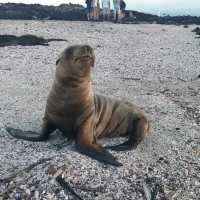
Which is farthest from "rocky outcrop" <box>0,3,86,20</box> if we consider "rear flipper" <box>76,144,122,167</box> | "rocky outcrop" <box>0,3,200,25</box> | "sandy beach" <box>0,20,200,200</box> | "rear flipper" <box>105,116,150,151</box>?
"rear flipper" <box>76,144,122,167</box>

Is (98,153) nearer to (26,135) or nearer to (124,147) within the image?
(124,147)

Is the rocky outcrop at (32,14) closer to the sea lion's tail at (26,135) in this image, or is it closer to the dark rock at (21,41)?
the dark rock at (21,41)

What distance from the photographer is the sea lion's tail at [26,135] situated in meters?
5.73

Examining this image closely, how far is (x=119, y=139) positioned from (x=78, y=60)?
1302mm

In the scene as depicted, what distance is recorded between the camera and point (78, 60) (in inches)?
208

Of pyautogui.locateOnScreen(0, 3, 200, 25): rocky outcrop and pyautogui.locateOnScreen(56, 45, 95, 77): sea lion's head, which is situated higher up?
pyautogui.locateOnScreen(56, 45, 95, 77): sea lion's head

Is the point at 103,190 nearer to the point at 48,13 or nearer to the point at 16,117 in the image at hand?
the point at 16,117

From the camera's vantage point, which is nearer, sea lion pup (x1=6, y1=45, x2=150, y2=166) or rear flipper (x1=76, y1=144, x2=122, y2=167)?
rear flipper (x1=76, y1=144, x2=122, y2=167)

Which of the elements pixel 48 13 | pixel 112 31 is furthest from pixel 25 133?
pixel 48 13

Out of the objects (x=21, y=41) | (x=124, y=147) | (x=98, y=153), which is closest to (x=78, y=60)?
(x=98, y=153)

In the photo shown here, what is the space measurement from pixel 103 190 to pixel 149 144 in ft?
5.04

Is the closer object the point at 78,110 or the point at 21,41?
the point at 78,110

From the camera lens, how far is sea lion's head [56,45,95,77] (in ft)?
17.2

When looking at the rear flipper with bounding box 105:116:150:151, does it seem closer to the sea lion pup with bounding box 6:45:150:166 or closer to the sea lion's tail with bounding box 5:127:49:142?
the sea lion pup with bounding box 6:45:150:166
